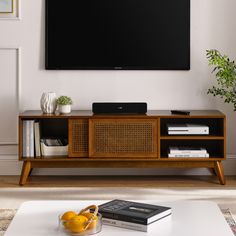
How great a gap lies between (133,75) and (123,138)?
2.10 ft

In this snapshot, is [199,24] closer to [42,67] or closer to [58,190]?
[42,67]

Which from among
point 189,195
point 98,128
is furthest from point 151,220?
point 98,128

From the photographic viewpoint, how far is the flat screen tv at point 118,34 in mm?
5117

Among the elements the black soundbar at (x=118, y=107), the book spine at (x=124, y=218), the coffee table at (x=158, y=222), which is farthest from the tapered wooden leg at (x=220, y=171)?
the book spine at (x=124, y=218)

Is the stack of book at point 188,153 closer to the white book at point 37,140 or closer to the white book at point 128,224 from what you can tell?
the white book at point 37,140

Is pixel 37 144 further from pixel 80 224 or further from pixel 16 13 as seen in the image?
pixel 80 224

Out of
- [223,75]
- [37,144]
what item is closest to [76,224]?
[37,144]

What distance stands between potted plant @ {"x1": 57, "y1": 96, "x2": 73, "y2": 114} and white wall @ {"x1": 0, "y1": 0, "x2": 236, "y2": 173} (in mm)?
254

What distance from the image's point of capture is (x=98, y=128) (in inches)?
191

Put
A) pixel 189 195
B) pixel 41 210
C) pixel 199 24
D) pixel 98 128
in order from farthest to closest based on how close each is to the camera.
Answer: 1. pixel 199 24
2. pixel 98 128
3. pixel 189 195
4. pixel 41 210

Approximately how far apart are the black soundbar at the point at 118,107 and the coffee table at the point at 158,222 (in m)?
2.03

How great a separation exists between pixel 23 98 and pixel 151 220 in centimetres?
289

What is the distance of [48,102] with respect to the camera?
4930 millimetres

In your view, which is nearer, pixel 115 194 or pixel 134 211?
pixel 134 211
